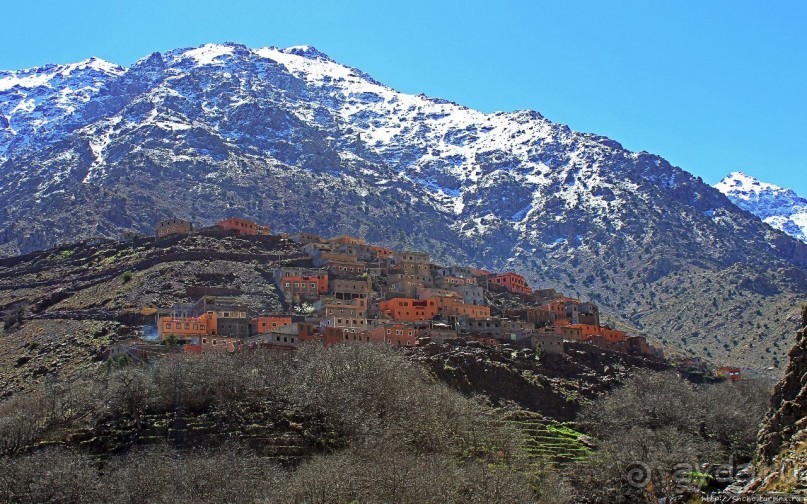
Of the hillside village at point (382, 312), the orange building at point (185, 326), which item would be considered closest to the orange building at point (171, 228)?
the hillside village at point (382, 312)

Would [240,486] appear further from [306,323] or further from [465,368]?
[306,323]

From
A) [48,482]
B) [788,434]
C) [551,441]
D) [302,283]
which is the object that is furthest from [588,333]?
[788,434]

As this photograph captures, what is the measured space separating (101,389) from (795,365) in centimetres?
6107

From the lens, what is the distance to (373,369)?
88.1 metres

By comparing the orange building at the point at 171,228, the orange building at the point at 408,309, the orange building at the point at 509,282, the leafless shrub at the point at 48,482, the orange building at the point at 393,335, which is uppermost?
the orange building at the point at 171,228

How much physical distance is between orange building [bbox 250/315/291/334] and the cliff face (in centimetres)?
7844

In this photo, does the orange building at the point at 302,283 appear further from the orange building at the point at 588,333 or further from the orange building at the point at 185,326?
the orange building at the point at 588,333

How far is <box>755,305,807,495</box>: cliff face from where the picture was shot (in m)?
31.4

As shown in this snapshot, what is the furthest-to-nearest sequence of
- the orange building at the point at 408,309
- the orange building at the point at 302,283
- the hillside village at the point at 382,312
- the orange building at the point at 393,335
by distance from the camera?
the orange building at the point at 302,283 < the orange building at the point at 408,309 < the hillside village at the point at 382,312 < the orange building at the point at 393,335

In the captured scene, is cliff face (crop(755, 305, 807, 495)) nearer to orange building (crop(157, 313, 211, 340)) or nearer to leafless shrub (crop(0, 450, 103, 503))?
leafless shrub (crop(0, 450, 103, 503))

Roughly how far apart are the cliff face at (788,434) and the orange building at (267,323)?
257 ft

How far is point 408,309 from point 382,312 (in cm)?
324

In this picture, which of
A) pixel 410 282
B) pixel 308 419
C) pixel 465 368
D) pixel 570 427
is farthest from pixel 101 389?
pixel 410 282

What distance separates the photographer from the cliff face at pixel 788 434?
31.4 metres
